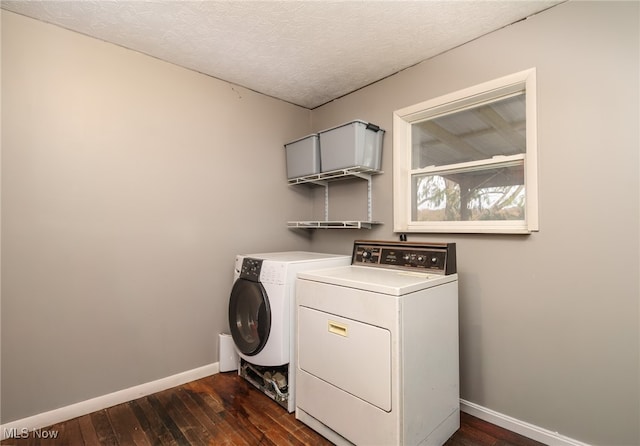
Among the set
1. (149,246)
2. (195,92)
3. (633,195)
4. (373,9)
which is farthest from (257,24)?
(633,195)

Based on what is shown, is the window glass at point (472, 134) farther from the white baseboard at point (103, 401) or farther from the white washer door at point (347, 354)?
the white baseboard at point (103, 401)

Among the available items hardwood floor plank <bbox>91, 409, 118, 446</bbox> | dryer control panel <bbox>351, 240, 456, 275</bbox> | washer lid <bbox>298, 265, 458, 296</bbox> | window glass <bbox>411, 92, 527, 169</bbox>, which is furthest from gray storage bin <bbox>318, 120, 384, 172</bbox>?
hardwood floor plank <bbox>91, 409, 118, 446</bbox>

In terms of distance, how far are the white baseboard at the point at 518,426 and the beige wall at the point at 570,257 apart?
1.2 inches

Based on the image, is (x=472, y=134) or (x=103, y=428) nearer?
(x=103, y=428)

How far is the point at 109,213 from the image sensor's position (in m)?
2.01

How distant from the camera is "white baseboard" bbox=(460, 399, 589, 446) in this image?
1.60 m

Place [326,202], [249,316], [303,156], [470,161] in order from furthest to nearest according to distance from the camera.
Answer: [326,202] → [303,156] → [249,316] → [470,161]

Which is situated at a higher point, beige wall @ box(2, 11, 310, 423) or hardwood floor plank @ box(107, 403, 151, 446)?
beige wall @ box(2, 11, 310, 423)

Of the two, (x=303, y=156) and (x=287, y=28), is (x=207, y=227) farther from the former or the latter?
(x=287, y=28)

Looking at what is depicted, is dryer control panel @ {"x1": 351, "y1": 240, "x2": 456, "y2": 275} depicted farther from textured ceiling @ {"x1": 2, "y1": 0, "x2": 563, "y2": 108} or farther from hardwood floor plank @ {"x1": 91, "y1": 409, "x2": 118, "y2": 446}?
hardwood floor plank @ {"x1": 91, "y1": 409, "x2": 118, "y2": 446}

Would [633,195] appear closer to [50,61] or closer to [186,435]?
[186,435]

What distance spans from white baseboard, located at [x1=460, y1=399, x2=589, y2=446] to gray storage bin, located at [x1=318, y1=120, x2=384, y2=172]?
68.7 inches

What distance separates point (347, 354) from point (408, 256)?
2.34 feet

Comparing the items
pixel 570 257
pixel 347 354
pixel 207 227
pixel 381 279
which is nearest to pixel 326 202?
pixel 207 227
